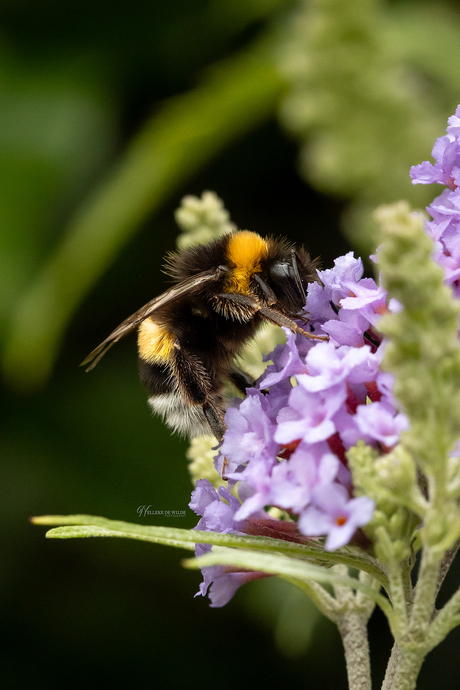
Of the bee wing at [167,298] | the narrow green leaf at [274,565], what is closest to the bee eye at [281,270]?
the bee wing at [167,298]

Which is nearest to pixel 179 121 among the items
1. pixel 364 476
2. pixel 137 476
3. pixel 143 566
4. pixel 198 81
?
pixel 198 81

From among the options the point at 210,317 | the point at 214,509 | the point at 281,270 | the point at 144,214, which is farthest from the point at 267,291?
the point at 144,214

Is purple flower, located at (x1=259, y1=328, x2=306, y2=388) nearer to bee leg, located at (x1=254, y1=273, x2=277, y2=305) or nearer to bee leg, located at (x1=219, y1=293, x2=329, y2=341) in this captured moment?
bee leg, located at (x1=219, y1=293, x2=329, y2=341)

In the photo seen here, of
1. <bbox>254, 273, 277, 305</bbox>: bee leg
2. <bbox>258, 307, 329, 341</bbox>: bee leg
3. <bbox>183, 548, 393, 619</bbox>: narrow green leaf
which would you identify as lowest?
<bbox>183, 548, 393, 619</bbox>: narrow green leaf

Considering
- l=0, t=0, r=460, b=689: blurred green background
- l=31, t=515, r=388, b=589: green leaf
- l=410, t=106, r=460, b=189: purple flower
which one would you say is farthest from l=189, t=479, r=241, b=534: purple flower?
l=0, t=0, r=460, b=689: blurred green background

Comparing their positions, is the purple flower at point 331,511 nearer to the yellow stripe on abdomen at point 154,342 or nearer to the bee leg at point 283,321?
the bee leg at point 283,321

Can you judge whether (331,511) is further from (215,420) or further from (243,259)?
(243,259)
